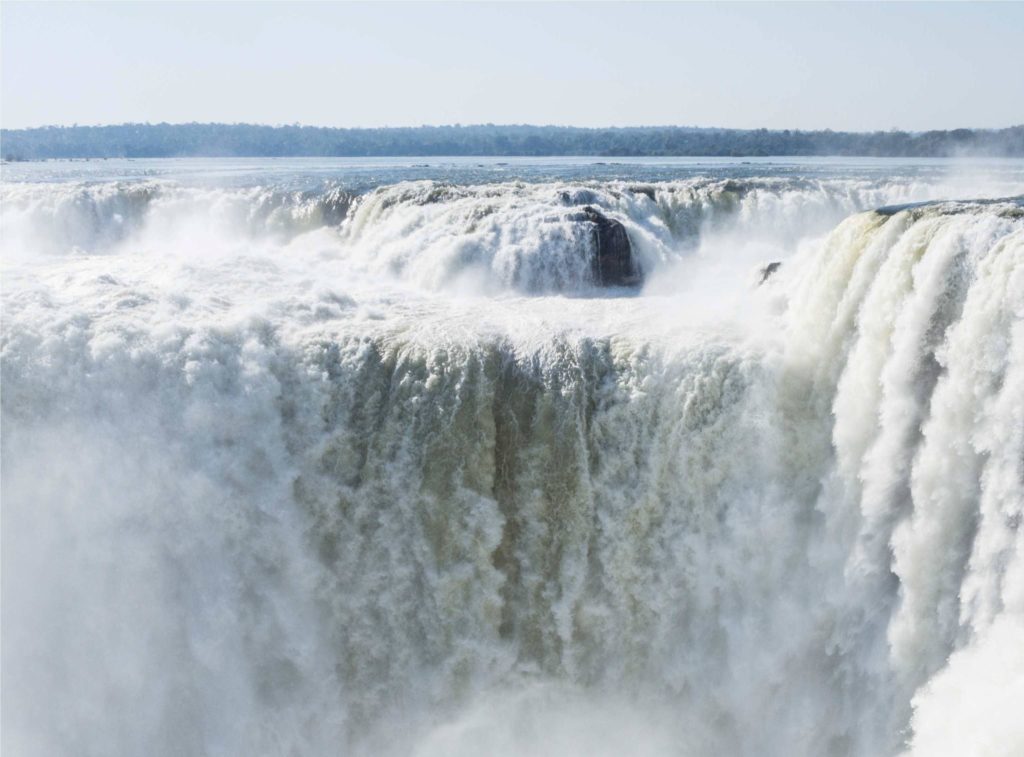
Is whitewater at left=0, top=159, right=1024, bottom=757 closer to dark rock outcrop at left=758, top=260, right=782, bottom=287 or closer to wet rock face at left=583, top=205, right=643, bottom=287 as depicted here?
dark rock outcrop at left=758, top=260, right=782, bottom=287

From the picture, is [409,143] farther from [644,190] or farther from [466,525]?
[466,525]

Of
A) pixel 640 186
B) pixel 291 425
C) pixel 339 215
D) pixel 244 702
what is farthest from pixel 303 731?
pixel 640 186

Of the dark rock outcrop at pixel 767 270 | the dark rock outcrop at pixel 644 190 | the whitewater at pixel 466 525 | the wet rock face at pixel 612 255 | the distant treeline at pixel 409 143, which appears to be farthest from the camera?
the distant treeline at pixel 409 143

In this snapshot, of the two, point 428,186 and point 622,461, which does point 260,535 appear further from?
point 428,186

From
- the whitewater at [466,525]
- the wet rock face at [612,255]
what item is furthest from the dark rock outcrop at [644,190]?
the whitewater at [466,525]

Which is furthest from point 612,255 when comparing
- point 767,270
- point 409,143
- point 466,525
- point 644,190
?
point 409,143

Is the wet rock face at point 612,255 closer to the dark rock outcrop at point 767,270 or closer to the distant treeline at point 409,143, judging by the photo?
the dark rock outcrop at point 767,270

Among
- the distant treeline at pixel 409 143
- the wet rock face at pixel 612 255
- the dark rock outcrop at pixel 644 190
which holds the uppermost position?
the distant treeline at pixel 409 143
